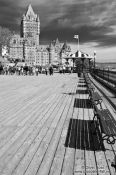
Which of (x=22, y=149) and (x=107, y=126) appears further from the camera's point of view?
(x=22, y=149)

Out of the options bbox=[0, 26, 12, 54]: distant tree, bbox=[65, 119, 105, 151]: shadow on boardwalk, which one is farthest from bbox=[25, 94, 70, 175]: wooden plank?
bbox=[0, 26, 12, 54]: distant tree

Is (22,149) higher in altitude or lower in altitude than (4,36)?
lower

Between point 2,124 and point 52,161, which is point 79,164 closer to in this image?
point 52,161

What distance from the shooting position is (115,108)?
31.7 ft

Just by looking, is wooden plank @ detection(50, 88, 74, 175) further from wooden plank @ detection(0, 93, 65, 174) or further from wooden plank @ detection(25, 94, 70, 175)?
wooden plank @ detection(0, 93, 65, 174)

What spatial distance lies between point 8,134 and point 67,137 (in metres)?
1.52

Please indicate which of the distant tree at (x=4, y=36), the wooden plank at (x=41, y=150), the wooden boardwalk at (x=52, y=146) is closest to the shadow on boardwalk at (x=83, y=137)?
the wooden boardwalk at (x=52, y=146)

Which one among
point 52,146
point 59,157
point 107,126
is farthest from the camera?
point 52,146

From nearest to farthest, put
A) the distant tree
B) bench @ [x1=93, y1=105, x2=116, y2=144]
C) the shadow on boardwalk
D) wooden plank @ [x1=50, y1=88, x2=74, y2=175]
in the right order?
wooden plank @ [x1=50, y1=88, x2=74, y2=175] < bench @ [x1=93, y1=105, x2=116, y2=144] < the shadow on boardwalk < the distant tree

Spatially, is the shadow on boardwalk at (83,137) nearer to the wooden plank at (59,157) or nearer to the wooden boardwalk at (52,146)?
the wooden boardwalk at (52,146)

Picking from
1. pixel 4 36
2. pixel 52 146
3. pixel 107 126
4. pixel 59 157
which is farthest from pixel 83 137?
pixel 4 36

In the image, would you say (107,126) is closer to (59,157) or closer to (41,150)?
(59,157)

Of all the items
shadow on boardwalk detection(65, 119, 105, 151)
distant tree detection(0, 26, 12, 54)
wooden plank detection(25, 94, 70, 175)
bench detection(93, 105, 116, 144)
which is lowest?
wooden plank detection(25, 94, 70, 175)

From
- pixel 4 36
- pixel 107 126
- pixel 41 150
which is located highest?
pixel 4 36
